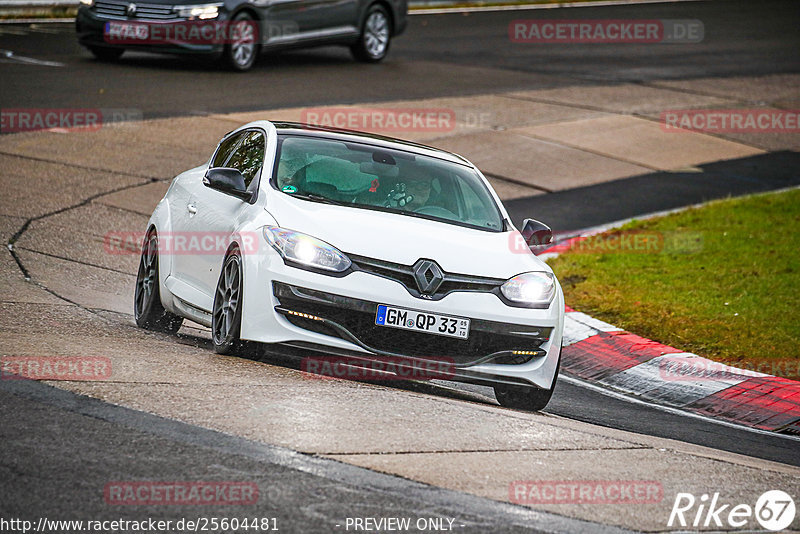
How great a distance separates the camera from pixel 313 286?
7.01 metres

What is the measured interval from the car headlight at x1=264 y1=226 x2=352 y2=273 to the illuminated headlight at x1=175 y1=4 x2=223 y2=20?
13.0m

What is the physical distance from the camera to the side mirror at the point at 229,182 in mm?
7887

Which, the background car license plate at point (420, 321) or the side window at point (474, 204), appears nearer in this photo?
the background car license plate at point (420, 321)

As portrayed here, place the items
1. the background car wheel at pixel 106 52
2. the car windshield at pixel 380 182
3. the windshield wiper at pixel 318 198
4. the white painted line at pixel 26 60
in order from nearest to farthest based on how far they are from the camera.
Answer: the windshield wiper at pixel 318 198, the car windshield at pixel 380 182, the white painted line at pixel 26 60, the background car wheel at pixel 106 52

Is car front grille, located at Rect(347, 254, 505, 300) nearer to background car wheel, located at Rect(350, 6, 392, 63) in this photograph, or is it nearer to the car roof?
the car roof

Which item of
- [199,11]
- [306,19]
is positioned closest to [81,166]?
[199,11]

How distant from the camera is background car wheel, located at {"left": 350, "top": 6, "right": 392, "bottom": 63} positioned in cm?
2314

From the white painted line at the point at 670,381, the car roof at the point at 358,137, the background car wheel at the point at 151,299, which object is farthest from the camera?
the background car wheel at the point at 151,299

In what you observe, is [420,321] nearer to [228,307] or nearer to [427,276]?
[427,276]

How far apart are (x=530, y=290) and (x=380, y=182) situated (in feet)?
4.66

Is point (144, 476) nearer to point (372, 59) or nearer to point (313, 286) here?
point (313, 286)

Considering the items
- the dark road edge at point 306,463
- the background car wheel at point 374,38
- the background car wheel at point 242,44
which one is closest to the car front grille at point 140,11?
the background car wheel at point 242,44

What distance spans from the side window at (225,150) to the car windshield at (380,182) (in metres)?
0.85

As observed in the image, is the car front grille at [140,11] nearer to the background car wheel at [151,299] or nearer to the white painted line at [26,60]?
the white painted line at [26,60]
